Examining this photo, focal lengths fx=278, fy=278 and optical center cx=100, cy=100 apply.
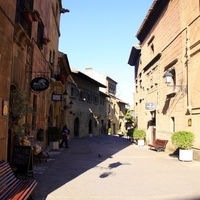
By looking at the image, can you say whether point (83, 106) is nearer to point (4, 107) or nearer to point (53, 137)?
point (53, 137)

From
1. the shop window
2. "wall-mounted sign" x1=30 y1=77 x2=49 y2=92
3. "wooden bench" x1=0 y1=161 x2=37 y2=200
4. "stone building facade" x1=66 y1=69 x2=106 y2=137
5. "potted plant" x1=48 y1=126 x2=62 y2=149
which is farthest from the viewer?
"stone building facade" x1=66 y1=69 x2=106 y2=137

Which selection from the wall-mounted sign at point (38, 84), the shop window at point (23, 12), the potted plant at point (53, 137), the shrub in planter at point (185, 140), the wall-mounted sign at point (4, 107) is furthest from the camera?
the potted plant at point (53, 137)

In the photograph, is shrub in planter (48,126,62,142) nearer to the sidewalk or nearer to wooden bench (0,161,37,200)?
the sidewalk

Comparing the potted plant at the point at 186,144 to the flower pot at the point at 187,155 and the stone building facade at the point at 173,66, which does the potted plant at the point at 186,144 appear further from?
the stone building facade at the point at 173,66

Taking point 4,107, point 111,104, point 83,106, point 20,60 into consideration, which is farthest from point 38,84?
point 111,104

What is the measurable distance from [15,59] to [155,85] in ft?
44.2

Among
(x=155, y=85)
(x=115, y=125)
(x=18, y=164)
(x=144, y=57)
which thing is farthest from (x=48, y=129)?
(x=115, y=125)

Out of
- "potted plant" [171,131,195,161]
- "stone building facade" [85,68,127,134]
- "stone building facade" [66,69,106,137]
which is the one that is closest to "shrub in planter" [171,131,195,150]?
"potted plant" [171,131,195,161]

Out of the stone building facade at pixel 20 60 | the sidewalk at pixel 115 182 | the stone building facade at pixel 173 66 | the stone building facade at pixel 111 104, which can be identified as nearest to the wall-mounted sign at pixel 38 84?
the stone building facade at pixel 20 60

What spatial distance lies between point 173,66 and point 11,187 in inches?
513

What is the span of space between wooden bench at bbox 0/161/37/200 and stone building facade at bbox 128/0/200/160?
9.43 m

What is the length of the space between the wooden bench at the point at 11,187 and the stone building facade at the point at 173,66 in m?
9.43

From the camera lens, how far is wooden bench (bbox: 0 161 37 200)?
15.8 feet

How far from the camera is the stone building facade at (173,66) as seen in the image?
44.0ft
